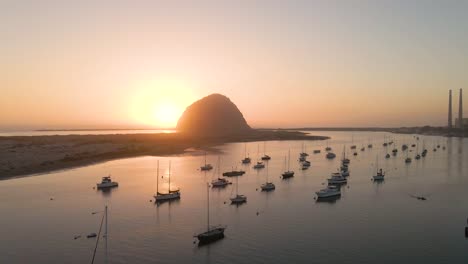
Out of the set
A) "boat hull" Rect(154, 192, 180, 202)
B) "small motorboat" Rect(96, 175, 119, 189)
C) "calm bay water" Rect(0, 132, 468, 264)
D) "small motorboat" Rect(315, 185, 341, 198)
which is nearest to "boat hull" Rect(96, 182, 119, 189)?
"small motorboat" Rect(96, 175, 119, 189)

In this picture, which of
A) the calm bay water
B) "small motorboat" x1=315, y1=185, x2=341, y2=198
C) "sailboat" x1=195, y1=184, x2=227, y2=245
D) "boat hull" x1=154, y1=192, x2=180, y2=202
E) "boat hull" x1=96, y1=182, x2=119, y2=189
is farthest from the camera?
"boat hull" x1=96, y1=182, x2=119, y2=189

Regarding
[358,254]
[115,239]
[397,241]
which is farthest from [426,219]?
[115,239]

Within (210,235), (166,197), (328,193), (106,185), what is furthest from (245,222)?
(106,185)

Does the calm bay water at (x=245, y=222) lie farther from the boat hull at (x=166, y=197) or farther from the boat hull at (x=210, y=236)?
the boat hull at (x=166, y=197)

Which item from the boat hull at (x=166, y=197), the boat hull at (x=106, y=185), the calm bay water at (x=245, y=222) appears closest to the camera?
the calm bay water at (x=245, y=222)

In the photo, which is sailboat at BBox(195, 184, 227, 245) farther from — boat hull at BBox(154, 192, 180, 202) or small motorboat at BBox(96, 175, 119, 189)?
small motorboat at BBox(96, 175, 119, 189)

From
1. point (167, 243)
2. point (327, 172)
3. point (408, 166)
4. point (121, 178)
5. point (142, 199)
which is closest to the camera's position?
point (167, 243)

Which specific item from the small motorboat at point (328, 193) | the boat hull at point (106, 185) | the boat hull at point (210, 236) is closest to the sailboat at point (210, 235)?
the boat hull at point (210, 236)

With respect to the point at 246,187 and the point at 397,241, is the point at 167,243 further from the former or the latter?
the point at 246,187
